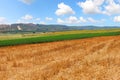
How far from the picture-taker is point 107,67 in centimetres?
Result: 1656

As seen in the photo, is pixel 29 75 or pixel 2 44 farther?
pixel 2 44

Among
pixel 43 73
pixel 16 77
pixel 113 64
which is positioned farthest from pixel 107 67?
pixel 16 77

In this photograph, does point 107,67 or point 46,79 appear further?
point 107,67

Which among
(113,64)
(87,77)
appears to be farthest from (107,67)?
(87,77)

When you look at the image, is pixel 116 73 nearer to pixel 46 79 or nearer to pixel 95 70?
pixel 95 70

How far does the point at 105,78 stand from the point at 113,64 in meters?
4.29

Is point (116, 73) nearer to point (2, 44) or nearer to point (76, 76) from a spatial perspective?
point (76, 76)

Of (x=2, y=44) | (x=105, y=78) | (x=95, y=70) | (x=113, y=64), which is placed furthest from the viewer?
(x=2, y=44)

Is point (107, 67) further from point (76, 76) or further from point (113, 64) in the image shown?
point (76, 76)

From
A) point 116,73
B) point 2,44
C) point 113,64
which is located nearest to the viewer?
point 116,73

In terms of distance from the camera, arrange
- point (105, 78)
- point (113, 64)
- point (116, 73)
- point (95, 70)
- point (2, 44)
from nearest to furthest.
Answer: point (105, 78)
point (116, 73)
point (95, 70)
point (113, 64)
point (2, 44)

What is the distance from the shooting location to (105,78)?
1343 centimetres

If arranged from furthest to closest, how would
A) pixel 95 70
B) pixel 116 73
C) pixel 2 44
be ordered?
pixel 2 44 < pixel 95 70 < pixel 116 73

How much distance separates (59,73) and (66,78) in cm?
135
